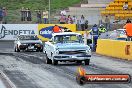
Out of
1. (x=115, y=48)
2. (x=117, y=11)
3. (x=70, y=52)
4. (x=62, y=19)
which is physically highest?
(x=117, y=11)

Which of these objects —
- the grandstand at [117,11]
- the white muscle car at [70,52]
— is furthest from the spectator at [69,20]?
the white muscle car at [70,52]

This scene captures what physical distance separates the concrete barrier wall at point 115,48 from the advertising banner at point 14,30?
1384cm

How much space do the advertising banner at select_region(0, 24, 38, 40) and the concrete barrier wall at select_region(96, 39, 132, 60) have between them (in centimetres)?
1384

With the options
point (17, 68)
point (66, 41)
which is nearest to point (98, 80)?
point (17, 68)

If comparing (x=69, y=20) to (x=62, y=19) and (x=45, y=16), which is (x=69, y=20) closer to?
(x=62, y=19)

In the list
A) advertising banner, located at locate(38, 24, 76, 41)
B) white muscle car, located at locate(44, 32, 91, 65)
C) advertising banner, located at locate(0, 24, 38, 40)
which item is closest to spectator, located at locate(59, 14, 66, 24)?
advertising banner, located at locate(38, 24, 76, 41)

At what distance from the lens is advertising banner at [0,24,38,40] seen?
46.8 m

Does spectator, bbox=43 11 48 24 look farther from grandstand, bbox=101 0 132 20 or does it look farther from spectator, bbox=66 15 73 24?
grandstand, bbox=101 0 132 20

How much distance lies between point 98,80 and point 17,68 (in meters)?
12.8

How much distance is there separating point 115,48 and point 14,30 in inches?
748

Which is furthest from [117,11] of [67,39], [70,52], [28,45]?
[70,52]

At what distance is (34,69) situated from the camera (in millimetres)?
20859

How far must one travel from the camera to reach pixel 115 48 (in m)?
30.0

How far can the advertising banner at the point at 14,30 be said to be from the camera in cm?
4678
